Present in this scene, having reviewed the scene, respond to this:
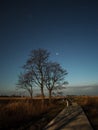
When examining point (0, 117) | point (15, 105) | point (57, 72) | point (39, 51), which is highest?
point (39, 51)

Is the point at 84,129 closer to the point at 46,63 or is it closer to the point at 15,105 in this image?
the point at 15,105

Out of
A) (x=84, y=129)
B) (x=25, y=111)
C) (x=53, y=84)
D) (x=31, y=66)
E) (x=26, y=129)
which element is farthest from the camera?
(x=53, y=84)

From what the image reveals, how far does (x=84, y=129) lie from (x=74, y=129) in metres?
0.45

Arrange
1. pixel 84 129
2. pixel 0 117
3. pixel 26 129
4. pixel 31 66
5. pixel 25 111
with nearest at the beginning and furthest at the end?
pixel 84 129
pixel 26 129
pixel 0 117
pixel 25 111
pixel 31 66

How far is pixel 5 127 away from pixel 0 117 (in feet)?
4.90

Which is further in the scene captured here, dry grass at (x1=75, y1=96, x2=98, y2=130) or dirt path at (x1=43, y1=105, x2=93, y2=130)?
dry grass at (x1=75, y1=96, x2=98, y2=130)

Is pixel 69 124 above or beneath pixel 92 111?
beneath

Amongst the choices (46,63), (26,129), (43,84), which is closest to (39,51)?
(46,63)

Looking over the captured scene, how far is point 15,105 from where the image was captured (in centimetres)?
1625

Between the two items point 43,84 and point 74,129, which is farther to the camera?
point 43,84

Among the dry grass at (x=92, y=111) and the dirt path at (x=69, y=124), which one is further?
the dry grass at (x=92, y=111)

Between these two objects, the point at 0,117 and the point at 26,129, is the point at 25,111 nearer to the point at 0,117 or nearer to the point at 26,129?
the point at 0,117

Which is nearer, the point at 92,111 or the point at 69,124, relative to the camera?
the point at 69,124

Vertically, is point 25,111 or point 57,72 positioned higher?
point 57,72
